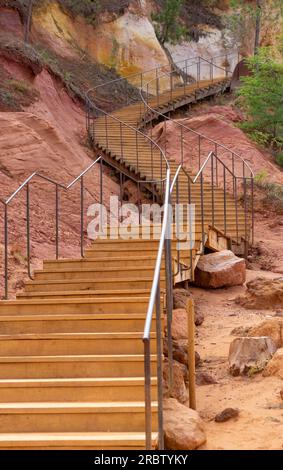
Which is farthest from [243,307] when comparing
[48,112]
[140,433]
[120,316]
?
[48,112]

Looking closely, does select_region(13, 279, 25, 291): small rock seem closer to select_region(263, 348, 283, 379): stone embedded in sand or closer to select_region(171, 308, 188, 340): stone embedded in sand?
select_region(171, 308, 188, 340): stone embedded in sand

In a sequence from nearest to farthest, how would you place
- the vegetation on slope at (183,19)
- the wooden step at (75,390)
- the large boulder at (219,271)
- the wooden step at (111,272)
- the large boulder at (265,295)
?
the wooden step at (75,390)
the wooden step at (111,272)
the large boulder at (265,295)
the large boulder at (219,271)
the vegetation on slope at (183,19)

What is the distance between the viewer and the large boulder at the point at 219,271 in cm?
1084

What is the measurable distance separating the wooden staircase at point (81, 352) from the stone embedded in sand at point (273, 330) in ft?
3.80

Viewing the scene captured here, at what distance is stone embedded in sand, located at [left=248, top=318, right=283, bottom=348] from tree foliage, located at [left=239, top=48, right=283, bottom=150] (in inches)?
561

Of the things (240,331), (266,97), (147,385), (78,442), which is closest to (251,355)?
(240,331)

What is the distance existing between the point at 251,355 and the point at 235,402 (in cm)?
75

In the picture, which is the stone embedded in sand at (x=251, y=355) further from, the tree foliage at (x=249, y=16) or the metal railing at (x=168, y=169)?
the tree foliage at (x=249, y=16)

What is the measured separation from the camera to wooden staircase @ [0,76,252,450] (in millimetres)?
5059

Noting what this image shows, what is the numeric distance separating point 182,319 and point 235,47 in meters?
32.7

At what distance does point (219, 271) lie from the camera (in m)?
10.8

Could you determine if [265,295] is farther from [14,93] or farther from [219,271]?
[14,93]

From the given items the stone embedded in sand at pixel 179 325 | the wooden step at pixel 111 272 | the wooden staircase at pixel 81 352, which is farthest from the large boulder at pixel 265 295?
the wooden step at pixel 111 272

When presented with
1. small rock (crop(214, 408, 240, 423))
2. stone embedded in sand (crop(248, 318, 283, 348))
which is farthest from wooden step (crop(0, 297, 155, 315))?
small rock (crop(214, 408, 240, 423))
